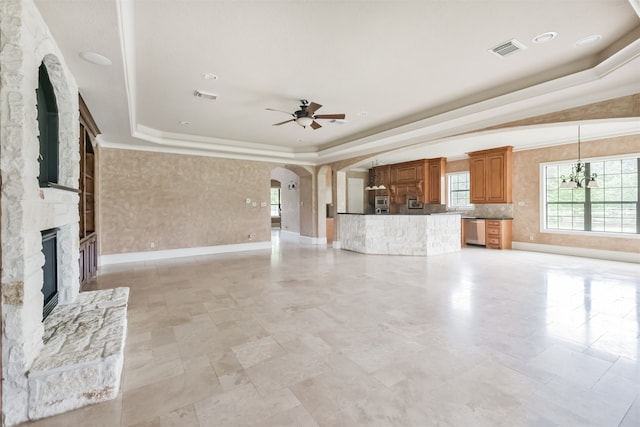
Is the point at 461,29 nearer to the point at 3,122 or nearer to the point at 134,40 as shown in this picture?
the point at 134,40

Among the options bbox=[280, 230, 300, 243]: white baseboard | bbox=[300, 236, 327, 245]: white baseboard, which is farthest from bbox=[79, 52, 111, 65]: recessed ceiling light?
bbox=[280, 230, 300, 243]: white baseboard

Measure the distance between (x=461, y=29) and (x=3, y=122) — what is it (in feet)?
12.0

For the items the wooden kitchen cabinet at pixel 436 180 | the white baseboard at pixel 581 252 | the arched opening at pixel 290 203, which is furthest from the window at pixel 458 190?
the arched opening at pixel 290 203

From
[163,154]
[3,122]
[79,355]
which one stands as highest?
[163,154]

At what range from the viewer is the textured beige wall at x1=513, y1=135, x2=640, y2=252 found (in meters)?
6.47

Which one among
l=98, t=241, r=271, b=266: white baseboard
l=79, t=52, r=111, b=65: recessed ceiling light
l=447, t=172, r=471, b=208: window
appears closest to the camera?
l=79, t=52, r=111, b=65: recessed ceiling light

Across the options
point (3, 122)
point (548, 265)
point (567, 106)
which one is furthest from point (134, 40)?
point (548, 265)

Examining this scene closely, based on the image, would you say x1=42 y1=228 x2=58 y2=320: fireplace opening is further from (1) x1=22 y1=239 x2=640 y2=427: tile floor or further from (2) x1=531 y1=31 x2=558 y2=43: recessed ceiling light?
(2) x1=531 y1=31 x2=558 y2=43: recessed ceiling light

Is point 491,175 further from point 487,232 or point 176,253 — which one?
point 176,253

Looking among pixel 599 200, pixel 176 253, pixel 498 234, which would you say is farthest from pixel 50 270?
pixel 599 200

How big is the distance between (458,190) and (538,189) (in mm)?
2347

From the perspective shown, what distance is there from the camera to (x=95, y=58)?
281cm

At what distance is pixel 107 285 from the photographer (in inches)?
184

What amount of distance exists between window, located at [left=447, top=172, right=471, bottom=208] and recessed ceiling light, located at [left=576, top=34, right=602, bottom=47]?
6851 millimetres
